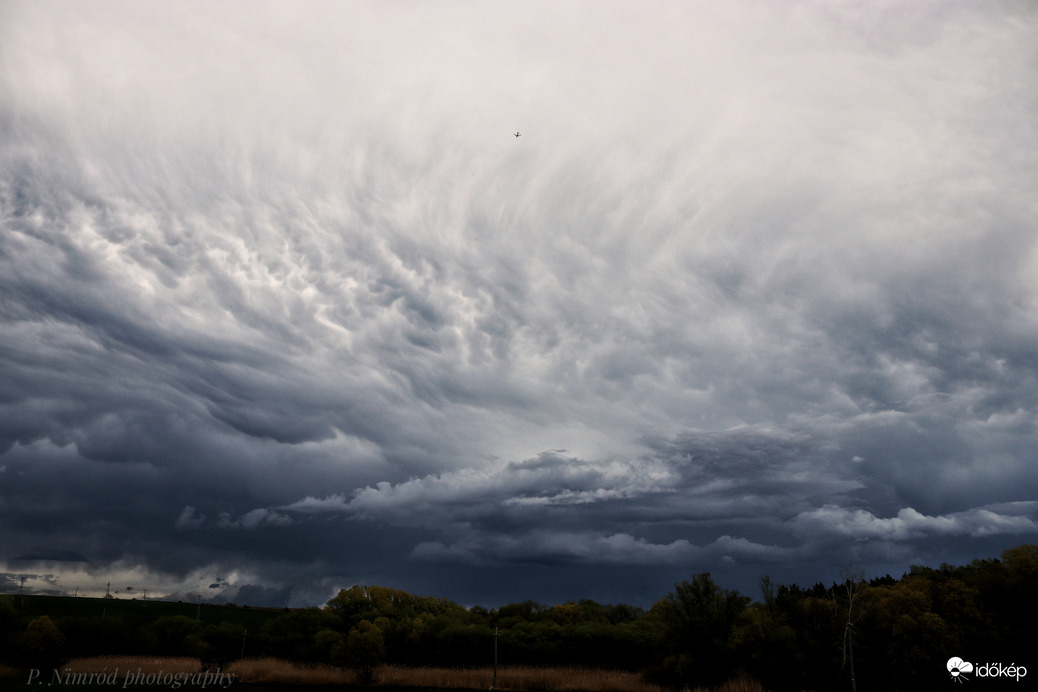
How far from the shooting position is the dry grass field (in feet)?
189

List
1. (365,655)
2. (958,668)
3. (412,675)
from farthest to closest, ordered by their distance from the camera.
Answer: (412,675)
(365,655)
(958,668)

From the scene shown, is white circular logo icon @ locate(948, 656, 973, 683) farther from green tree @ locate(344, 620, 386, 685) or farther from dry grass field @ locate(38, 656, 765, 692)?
green tree @ locate(344, 620, 386, 685)

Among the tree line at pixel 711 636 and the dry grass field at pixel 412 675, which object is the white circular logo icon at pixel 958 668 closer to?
the tree line at pixel 711 636

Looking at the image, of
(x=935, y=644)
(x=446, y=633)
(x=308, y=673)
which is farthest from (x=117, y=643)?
(x=935, y=644)

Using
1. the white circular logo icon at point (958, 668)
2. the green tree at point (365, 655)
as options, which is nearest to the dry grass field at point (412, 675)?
the green tree at point (365, 655)

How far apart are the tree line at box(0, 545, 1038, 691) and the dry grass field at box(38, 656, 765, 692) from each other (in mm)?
2378

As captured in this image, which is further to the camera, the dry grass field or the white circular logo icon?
the dry grass field

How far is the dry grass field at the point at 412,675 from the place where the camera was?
189ft

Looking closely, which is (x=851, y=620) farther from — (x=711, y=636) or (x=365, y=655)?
(x=365, y=655)

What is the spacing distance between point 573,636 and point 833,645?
28.2 meters

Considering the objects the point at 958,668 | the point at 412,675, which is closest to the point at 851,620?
the point at 958,668

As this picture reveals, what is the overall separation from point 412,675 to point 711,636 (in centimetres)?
3190

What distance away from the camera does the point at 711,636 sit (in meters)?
57.0

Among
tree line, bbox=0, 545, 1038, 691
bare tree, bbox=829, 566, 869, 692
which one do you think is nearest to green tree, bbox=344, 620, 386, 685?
tree line, bbox=0, 545, 1038, 691
